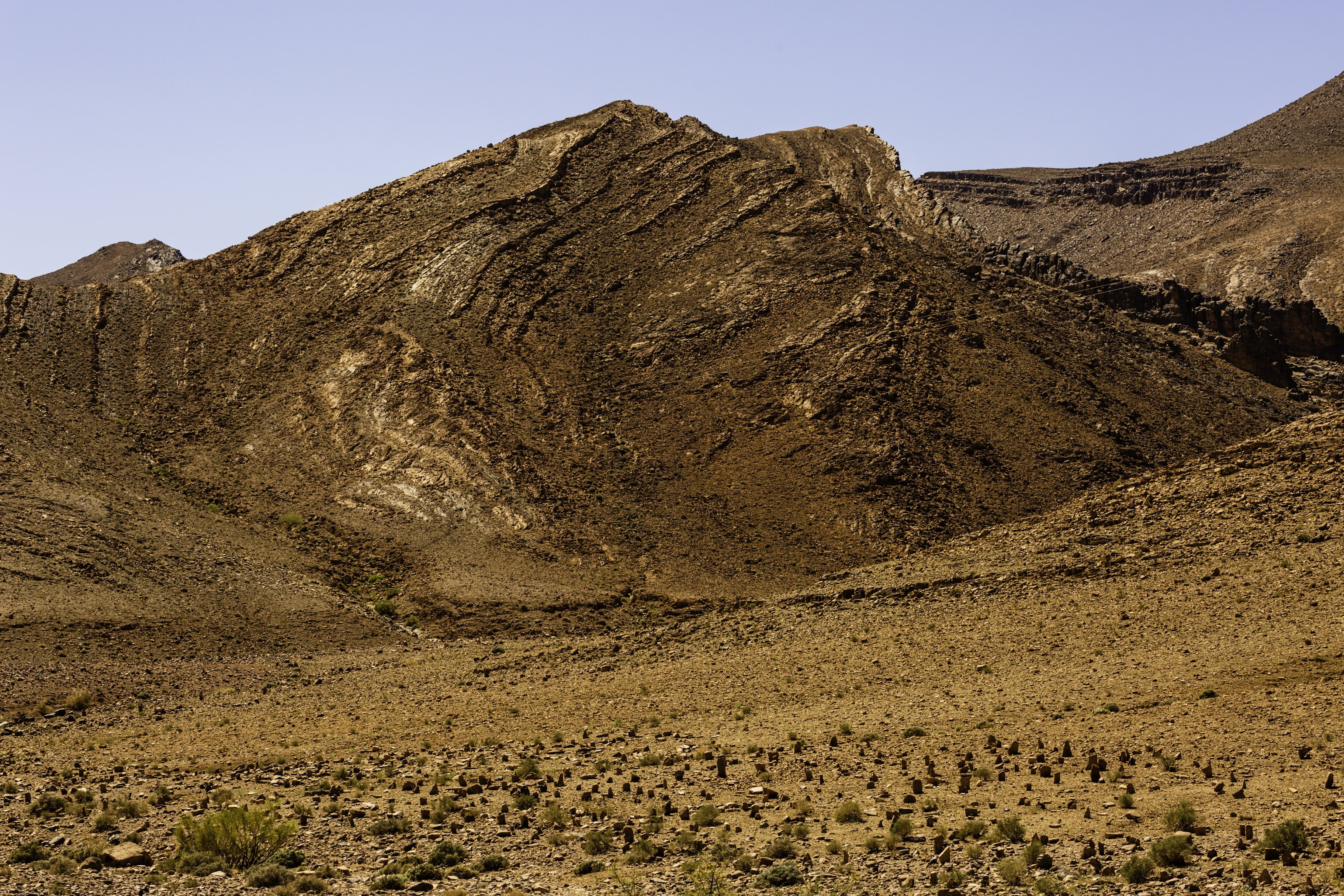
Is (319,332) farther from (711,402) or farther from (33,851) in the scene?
(33,851)

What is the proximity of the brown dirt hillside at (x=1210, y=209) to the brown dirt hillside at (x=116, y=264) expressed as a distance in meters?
64.4

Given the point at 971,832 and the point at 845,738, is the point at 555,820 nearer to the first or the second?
the point at 971,832

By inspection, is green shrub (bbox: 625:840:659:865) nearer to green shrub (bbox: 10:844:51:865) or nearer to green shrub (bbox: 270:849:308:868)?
green shrub (bbox: 270:849:308:868)

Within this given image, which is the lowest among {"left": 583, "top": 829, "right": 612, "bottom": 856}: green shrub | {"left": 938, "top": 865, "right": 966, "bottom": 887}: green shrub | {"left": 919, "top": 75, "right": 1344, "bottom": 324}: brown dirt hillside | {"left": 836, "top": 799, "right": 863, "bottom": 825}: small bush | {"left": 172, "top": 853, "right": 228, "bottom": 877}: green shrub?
{"left": 938, "top": 865, "right": 966, "bottom": 887}: green shrub

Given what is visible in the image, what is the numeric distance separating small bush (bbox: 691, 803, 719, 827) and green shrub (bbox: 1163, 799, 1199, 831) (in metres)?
5.93

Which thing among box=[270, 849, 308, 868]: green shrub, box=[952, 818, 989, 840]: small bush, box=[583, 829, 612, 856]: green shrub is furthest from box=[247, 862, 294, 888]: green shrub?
box=[952, 818, 989, 840]: small bush

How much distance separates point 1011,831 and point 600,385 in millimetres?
41092

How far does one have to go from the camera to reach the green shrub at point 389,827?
762 inches

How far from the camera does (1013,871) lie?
14.8 metres

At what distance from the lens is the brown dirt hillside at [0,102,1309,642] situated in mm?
47156

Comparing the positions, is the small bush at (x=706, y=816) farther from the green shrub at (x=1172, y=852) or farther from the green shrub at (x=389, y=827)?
the green shrub at (x=1172, y=852)

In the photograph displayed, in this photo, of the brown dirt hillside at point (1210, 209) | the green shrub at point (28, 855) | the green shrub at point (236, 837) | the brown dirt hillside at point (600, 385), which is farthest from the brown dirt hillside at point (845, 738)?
the brown dirt hillside at point (1210, 209)

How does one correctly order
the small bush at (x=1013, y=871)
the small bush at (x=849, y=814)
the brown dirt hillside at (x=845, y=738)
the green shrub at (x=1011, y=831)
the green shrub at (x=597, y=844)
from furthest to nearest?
the small bush at (x=849, y=814) → the green shrub at (x=597, y=844) → the brown dirt hillside at (x=845, y=738) → the green shrub at (x=1011, y=831) → the small bush at (x=1013, y=871)

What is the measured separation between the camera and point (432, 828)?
1944 centimetres
